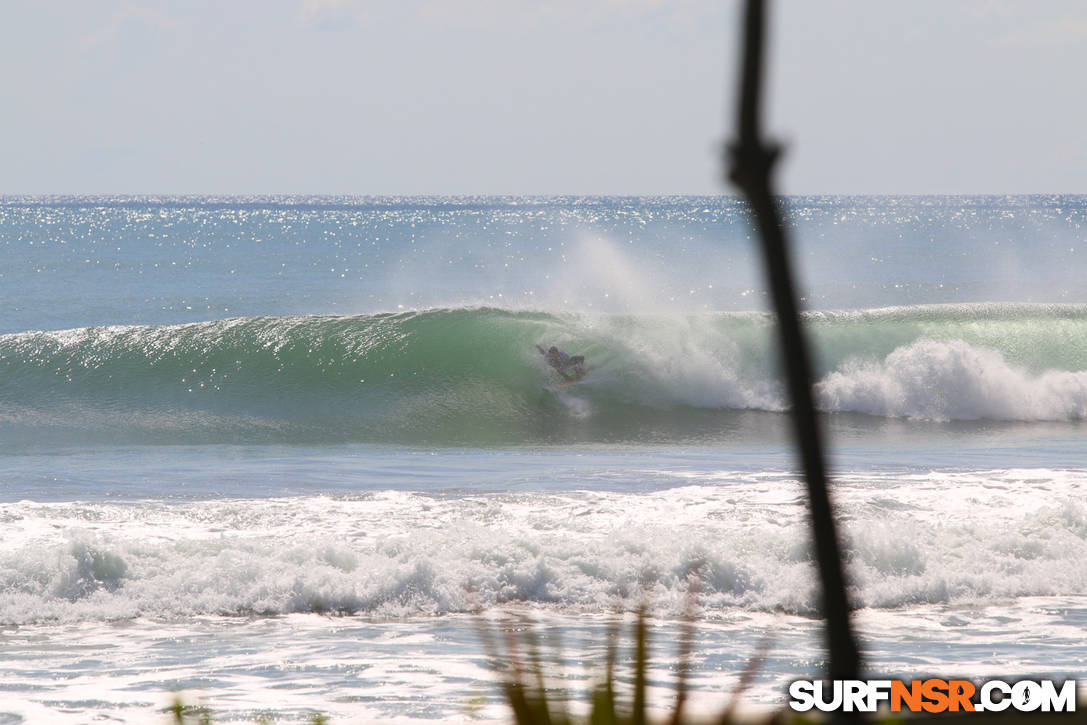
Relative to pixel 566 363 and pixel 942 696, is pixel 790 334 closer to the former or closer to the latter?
pixel 942 696

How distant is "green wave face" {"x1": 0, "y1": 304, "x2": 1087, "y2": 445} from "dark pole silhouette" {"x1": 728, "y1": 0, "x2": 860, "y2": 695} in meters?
15.0

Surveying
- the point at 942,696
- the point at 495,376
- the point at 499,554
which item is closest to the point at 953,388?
the point at 495,376

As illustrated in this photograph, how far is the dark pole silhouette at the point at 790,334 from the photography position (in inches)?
26.1

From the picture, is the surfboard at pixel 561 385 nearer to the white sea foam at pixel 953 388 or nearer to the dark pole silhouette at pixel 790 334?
the white sea foam at pixel 953 388

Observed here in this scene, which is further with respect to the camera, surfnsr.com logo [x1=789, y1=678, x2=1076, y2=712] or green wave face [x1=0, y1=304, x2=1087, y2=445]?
green wave face [x1=0, y1=304, x2=1087, y2=445]

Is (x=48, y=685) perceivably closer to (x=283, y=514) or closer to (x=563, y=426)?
(x=283, y=514)

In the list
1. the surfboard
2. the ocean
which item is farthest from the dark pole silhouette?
the surfboard

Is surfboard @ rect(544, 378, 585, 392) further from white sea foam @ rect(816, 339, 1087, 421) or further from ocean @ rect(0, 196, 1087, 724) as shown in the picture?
white sea foam @ rect(816, 339, 1087, 421)

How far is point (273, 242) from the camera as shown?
238 feet

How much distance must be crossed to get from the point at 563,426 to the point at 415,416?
2.09m

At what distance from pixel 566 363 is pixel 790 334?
18928 mm

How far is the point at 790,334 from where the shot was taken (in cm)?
67

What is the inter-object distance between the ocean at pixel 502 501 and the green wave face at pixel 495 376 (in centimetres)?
7

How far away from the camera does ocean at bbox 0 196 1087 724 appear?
6.43 m
